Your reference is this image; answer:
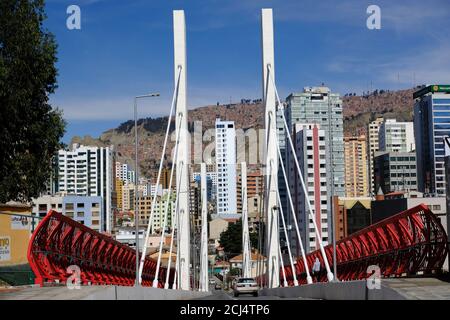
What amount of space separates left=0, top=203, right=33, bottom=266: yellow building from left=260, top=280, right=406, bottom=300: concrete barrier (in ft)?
35.3

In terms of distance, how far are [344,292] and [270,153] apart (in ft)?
79.7

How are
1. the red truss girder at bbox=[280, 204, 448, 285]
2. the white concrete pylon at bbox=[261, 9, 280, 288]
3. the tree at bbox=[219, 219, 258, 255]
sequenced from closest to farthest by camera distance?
1. the red truss girder at bbox=[280, 204, 448, 285]
2. the white concrete pylon at bbox=[261, 9, 280, 288]
3. the tree at bbox=[219, 219, 258, 255]

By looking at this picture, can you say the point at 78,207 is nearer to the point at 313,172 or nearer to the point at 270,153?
the point at 313,172

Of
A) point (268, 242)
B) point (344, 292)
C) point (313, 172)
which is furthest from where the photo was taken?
point (313, 172)

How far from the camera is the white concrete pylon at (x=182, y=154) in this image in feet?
167

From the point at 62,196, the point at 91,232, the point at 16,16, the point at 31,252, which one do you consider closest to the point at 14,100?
the point at 16,16

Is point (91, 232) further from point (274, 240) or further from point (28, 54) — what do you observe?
point (274, 240)

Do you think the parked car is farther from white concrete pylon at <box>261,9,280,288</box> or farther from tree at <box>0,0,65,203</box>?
tree at <box>0,0,65,203</box>

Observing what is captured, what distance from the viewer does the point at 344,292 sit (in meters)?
23.3

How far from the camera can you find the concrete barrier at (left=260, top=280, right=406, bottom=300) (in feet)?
58.4

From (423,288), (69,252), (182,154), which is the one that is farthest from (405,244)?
(182,154)

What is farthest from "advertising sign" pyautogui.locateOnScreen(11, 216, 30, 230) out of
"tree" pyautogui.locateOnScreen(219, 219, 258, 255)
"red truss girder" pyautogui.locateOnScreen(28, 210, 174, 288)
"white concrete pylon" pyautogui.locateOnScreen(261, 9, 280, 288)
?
"tree" pyautogui.locateOnScreen(219, 219, 258, 255)

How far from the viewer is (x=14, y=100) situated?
85.7ft

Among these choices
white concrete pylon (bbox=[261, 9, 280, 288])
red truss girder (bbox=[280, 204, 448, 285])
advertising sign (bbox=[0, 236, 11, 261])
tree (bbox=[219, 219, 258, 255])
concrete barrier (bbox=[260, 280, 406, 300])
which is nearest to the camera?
concrete barrier (bbox=[260, 280, 406, 300])
